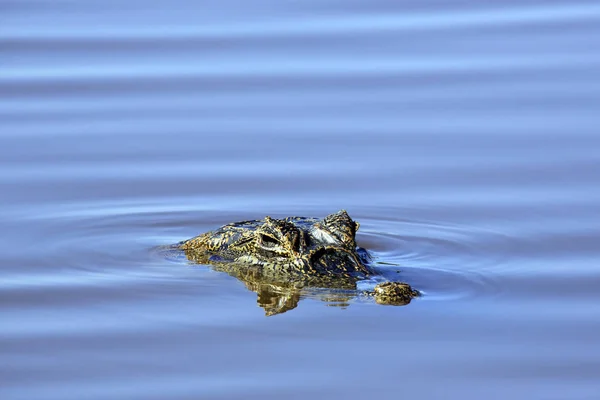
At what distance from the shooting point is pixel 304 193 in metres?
10.7

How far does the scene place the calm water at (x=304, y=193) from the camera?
23.1 feet

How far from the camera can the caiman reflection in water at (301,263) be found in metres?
8.14

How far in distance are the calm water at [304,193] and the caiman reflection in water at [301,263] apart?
13cm

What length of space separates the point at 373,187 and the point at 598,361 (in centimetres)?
401

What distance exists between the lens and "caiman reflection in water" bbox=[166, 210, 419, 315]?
8141 mm

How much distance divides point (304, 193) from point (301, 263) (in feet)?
7.13

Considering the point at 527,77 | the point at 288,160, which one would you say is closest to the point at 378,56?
the point at 527,77

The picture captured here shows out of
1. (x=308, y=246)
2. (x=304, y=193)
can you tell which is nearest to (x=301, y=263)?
Result: (x=308, y=246)

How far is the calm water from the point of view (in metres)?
7.04

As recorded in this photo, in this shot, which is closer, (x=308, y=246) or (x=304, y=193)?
(x=308, y=246)

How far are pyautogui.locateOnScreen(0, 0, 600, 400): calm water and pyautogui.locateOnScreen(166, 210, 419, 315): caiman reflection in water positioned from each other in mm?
132

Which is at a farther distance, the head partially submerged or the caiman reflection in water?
the head partially submerged

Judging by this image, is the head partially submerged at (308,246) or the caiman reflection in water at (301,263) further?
the head partially submerged at (308,246)

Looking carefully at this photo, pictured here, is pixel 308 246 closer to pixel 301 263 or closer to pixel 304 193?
pixel 301 263
